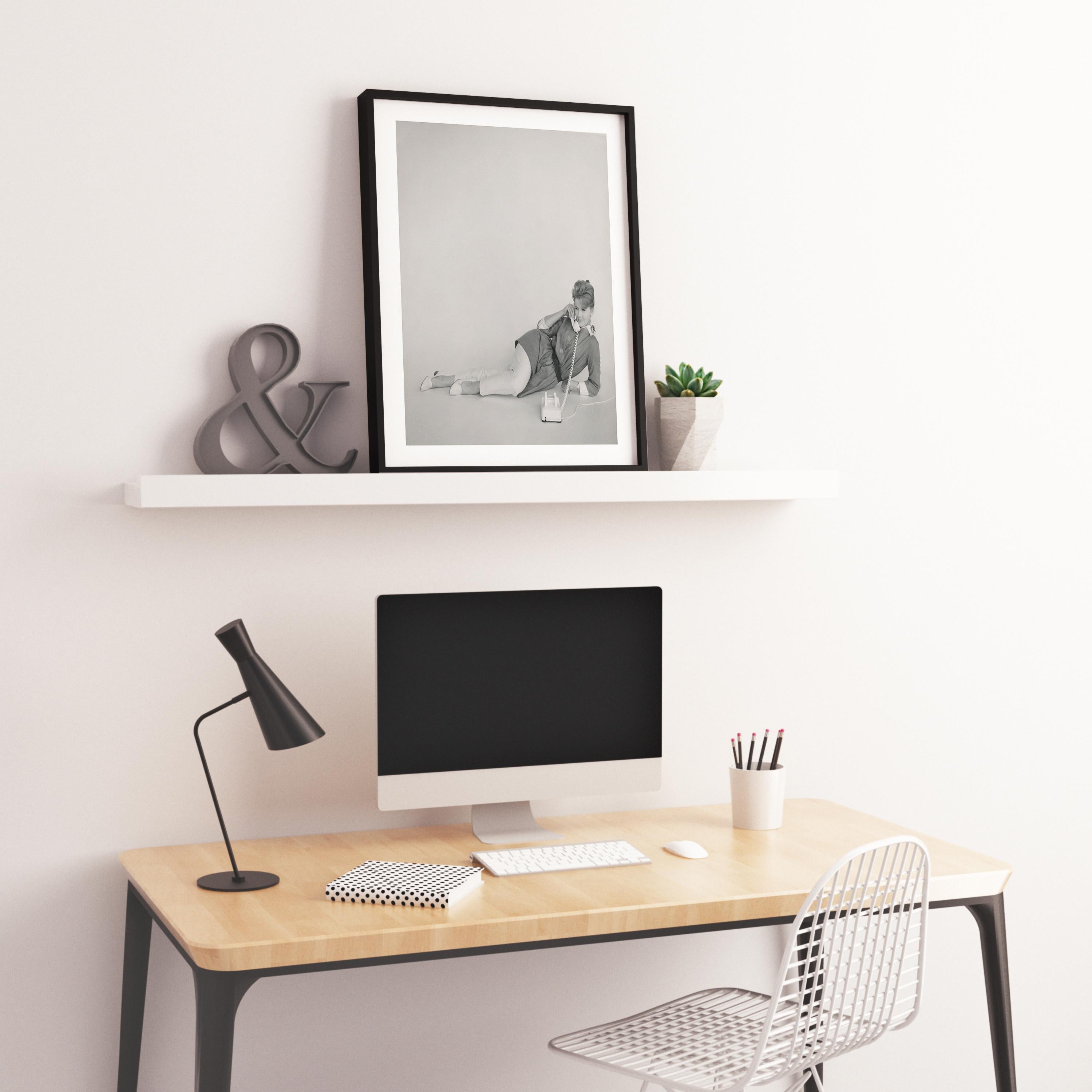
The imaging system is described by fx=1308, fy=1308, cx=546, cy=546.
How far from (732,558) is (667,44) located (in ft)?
3.50

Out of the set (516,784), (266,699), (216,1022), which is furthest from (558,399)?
(216,1022)

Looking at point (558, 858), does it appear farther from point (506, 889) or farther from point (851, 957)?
point (851, 957)

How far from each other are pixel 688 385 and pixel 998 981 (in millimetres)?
1228

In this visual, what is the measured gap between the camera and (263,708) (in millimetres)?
2076

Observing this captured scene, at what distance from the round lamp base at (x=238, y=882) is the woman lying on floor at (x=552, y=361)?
0.94 metres

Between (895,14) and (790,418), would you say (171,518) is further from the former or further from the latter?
(895,14)

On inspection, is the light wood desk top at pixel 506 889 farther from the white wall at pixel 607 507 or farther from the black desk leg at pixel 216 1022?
the white wall at pixel 607 507

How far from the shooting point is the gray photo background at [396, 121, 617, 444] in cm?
245

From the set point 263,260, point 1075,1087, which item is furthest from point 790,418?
point 1075,1087

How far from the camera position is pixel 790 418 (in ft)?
9.16

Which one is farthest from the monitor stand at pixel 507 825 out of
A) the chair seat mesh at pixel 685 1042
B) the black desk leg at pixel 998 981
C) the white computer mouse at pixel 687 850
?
the black desk leg at pixel 998 981

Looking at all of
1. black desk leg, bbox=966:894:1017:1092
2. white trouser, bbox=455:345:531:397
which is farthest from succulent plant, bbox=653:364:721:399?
black desk leg, bbox=966:894:1017:1092

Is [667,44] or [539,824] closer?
[539,824]

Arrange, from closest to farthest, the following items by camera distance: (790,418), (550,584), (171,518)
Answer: (171,518) < (550,584) < (790,418)
